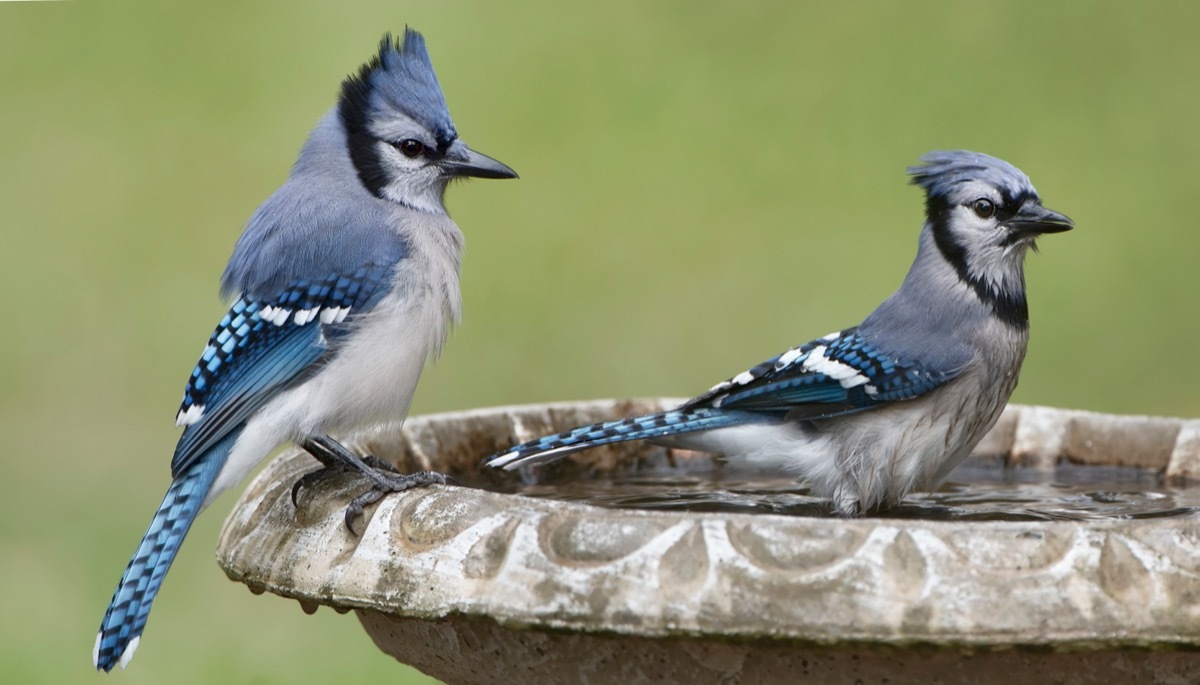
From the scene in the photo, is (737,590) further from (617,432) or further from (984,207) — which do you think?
(984,207)

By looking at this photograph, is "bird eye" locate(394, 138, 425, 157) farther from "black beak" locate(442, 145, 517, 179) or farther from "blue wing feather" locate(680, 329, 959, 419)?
"blue wing feather" locate(680, 329, 959, 419)

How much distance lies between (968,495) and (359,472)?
51.3 inches

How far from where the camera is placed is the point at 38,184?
7141 millimetres

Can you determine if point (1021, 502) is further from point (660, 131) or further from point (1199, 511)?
point (660, 131)

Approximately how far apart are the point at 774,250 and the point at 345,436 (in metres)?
4.25

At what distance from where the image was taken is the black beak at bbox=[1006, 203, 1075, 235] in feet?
9.96

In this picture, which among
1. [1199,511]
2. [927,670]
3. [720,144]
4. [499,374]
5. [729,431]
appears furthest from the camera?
[720,144]

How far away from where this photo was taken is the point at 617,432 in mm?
2777

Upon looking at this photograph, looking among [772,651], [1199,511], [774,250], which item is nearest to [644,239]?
[774,250]

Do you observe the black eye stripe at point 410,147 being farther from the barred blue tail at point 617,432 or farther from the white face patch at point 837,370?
the white face patch at point 837,370

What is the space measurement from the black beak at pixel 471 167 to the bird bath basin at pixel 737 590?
979 millimetres

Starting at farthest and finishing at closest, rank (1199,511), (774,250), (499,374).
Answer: (774,250) → (499,374) → (1199,511)

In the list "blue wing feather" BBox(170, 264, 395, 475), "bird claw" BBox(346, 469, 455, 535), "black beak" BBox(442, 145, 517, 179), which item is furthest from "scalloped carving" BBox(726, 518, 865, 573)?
"black beak" BBox(442, 145, 517, 179)

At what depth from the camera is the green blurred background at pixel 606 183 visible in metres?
6.29
